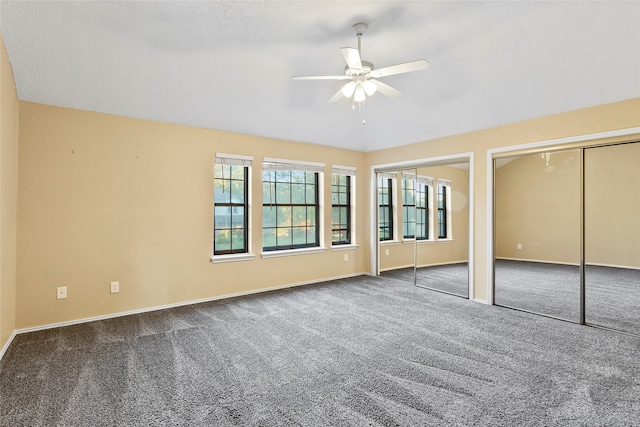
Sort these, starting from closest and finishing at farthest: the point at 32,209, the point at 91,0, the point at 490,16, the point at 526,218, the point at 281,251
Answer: the point at 91,0 → the point at 490,16 → the point at 32,209 → the point at 526,218 → the point at 281,251

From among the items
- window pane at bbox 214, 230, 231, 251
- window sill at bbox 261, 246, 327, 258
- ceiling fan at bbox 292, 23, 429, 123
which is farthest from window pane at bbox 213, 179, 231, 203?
ceiling fan at bbox 292, 23, 429, 123

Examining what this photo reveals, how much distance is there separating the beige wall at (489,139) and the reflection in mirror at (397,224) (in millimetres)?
432

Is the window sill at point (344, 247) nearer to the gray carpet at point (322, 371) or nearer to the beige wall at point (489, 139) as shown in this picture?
the beige wall at point (489, 139)

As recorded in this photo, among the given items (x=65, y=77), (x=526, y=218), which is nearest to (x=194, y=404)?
(x=65, y=77)

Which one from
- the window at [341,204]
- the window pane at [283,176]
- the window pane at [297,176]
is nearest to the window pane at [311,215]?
the window at [341,204]

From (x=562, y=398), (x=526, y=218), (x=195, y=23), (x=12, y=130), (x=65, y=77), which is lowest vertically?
(x=562, y=398)

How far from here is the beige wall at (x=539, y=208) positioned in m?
3.81

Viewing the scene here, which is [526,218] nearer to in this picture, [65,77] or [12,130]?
[65,77]

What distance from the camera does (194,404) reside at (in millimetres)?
2123

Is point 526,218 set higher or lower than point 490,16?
lower

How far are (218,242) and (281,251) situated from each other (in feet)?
3.30

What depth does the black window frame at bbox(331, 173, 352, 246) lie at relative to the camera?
597 cm

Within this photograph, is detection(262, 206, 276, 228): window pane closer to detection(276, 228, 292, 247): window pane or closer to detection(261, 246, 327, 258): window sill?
detection(276, 228, 292, 247): window pane

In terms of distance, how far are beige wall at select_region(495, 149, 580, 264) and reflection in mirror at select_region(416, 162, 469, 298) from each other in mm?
530
